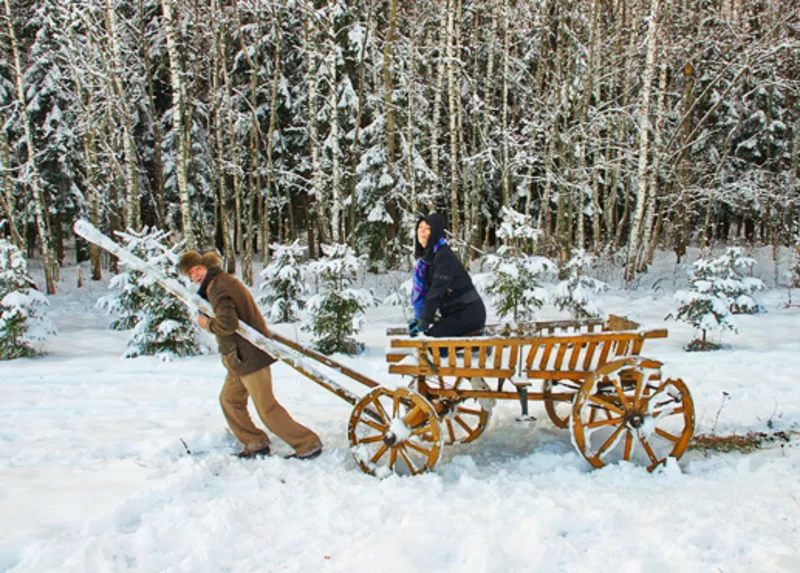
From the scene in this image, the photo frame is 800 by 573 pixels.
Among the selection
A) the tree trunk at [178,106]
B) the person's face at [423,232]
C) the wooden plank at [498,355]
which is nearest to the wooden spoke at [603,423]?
the wooden plank at [498,355]

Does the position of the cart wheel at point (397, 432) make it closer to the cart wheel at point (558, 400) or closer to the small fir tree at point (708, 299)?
the cart wheel at point (558, 400)

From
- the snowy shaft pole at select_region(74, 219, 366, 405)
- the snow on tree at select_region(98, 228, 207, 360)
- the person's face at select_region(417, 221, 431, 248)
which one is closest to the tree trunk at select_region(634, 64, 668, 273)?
the person's face at select_region(417, 221, 431, 248)

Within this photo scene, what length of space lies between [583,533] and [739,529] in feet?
3.20

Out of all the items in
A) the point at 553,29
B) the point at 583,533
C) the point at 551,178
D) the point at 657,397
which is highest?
the point at 553,29

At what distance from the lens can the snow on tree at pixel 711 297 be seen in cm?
952

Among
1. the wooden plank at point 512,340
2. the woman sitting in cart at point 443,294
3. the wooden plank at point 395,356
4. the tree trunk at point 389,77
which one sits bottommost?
the wooden plank at point 395,356

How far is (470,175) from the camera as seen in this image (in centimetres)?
2150

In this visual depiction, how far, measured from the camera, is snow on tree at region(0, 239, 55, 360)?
946 centimetres

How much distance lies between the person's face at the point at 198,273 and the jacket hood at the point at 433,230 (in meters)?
2.05

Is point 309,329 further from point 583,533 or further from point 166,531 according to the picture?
point 583,533

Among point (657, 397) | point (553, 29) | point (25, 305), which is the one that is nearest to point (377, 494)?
point (657, 397)

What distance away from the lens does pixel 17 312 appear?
373 inches

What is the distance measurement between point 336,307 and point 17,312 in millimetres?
5355

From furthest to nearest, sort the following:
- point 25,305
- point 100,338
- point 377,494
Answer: point 100,338 < point 25,305 < point 377,494
